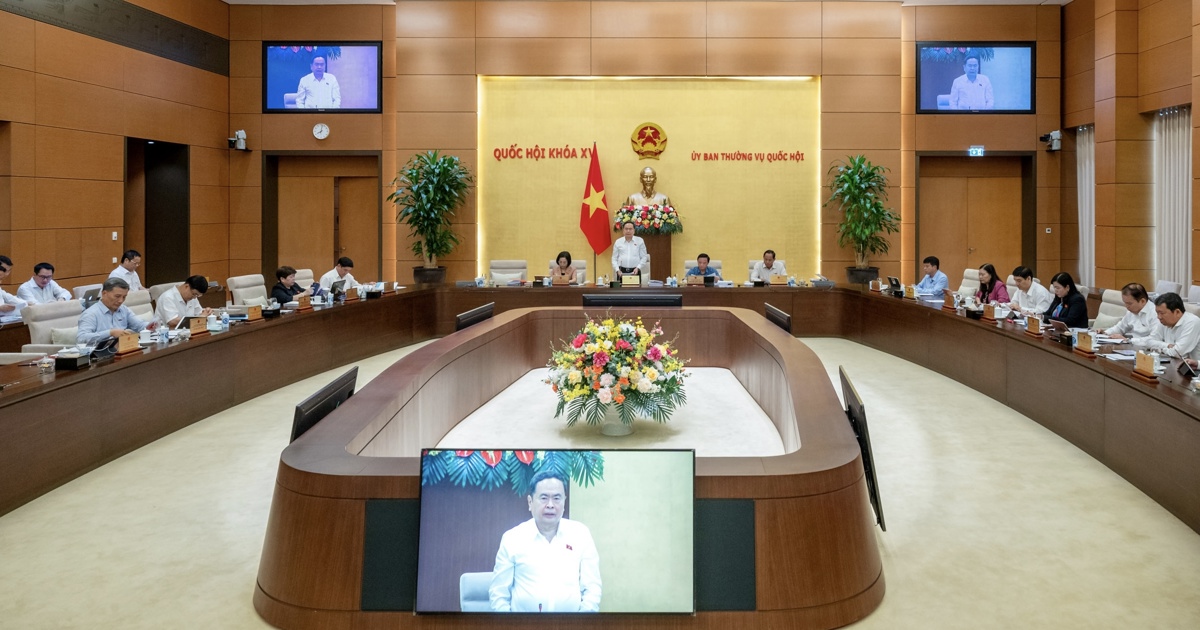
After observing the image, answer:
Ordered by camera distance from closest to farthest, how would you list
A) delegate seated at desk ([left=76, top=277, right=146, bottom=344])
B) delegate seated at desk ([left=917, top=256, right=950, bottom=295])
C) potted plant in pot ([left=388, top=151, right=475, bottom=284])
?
delegate seated at desk ([left=76, top=277, right=146, bottom=344])
delegate seated at desk ([left=917, top=256, right=950, bottom=295])
potted plant in pot ([left=388, top=151, right=475, bottom=284])

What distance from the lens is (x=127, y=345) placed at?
4.90 meters

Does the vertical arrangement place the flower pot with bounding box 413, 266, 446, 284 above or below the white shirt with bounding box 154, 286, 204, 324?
above

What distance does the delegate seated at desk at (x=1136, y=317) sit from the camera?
5.53 metres

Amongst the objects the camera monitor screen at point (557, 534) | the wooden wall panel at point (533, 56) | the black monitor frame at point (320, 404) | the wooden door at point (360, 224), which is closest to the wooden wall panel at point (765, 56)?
the wooden wall panel at point (533, 56)

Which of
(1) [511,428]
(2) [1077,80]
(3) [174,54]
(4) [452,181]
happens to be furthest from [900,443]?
(3) [174,54]

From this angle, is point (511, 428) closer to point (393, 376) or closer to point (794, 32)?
point (393, 376)

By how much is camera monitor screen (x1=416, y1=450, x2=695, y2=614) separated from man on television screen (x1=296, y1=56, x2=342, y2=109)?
34.1 feet

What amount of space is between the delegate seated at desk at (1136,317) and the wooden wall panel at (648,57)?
22.6 ft

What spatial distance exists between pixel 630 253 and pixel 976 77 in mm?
5416

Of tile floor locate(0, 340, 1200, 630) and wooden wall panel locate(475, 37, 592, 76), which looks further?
wooden wall panel locate(475, 37, 592, 76)

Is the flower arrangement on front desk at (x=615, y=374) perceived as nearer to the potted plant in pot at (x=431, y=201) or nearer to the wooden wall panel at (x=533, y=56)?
the potted plant in pot at (x=431, y=201)

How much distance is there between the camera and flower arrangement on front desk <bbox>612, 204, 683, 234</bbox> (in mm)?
11008

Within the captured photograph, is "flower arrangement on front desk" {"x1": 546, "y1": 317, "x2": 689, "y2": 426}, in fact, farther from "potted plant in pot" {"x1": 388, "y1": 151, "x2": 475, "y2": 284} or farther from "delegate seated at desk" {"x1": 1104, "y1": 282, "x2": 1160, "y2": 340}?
"potted plant in pot" {"x1": 388, "y1": 151, "x2": 475, "y2": 284}

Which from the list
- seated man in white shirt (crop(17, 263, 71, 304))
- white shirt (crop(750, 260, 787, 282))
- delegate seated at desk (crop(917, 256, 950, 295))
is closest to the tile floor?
seated man in white shirt (crop(17, 263, 71, 304))
